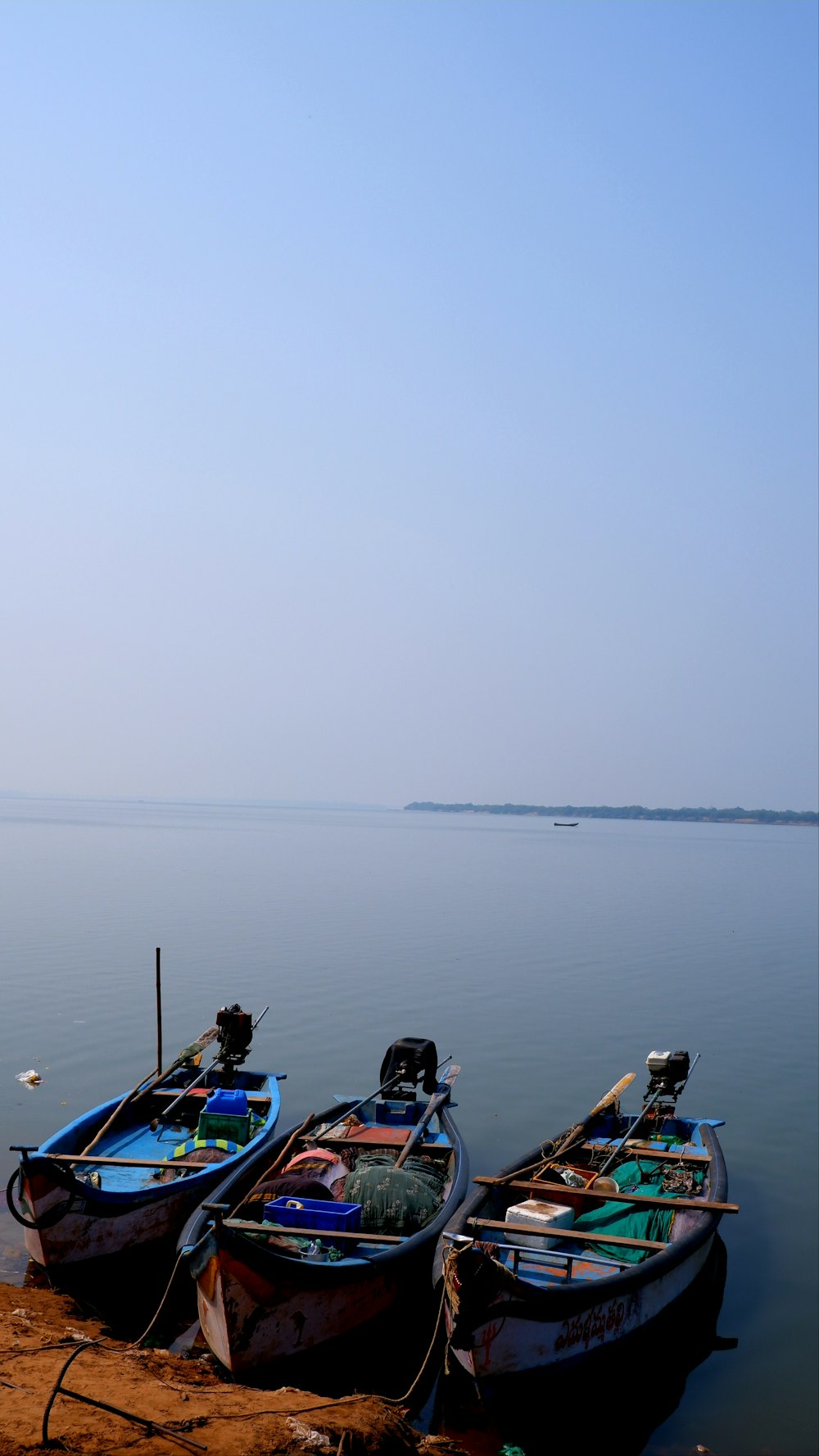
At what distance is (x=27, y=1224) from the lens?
11492mm

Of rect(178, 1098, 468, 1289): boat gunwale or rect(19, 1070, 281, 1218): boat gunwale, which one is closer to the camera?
rect(178, 1098, 468, 1289): boat gunwale

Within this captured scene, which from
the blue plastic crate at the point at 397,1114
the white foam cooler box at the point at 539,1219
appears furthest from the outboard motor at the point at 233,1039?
the white foam cooler box at the point at 539,1219

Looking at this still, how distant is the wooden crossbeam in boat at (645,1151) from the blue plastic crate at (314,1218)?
4.21 meters

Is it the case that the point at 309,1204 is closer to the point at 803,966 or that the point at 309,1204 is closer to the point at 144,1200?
the point at 144,1200

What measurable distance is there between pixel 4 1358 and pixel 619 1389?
20.7ft

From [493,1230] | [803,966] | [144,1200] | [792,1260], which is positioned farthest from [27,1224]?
[803,966]

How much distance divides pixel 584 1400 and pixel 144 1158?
264 inches

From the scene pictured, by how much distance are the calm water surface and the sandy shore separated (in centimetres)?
328

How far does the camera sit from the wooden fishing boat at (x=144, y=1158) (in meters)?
11.7

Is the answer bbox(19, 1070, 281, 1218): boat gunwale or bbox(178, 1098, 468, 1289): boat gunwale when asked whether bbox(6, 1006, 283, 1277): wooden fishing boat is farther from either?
bbox(178, 1098, 468, 1289): boat gunwale

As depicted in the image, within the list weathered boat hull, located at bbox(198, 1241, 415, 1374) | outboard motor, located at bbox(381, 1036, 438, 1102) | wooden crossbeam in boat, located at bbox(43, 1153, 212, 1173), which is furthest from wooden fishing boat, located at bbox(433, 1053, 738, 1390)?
wooden crossbeam in boat, located at bbox(43, 1153, 212, 1173)

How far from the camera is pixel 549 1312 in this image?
990cm

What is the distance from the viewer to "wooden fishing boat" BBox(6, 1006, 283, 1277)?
1173 centimetres

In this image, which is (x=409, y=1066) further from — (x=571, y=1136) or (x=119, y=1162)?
(x=119, y=1162)
